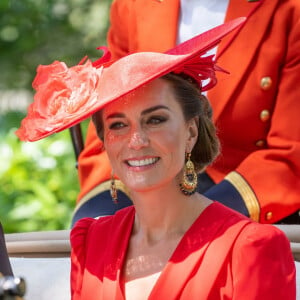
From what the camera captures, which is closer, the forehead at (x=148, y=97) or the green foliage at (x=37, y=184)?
the forehead at (x=148, y=97)

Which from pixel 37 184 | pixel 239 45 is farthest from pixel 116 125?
pixel 37 184

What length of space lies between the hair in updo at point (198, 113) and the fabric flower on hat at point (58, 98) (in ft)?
0.49

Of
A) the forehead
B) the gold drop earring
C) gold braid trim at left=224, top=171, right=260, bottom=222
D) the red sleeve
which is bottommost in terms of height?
gold braid trim at left=224, top=171, right=260, bottom=222

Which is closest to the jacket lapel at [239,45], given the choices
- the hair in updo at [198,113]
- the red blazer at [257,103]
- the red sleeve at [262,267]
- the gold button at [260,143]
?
the red blazer at [257,103]

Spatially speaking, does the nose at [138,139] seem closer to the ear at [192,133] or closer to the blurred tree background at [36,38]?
the ear at [192,133]

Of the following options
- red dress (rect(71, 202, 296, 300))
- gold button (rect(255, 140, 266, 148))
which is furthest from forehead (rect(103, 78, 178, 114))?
gold button (rect(255, 140, 266, 148))

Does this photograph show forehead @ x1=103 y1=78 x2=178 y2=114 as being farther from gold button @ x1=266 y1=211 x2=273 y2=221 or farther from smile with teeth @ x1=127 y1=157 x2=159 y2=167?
gold button @ x1=266 y1=211 x2=273 y2=221

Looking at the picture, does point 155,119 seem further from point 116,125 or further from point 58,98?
point 58,98

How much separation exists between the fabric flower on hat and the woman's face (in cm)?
6

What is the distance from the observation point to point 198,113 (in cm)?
190

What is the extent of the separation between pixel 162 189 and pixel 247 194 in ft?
2.11

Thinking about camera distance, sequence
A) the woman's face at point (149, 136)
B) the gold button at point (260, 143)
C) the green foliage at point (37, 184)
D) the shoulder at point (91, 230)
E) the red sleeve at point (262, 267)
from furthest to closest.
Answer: the green foliage at point (37, 184) < the gold button at point (260, 143) < the shoulder at point (91, 230) < the woman's face at point (149, 136) < the red sleeve at point (262, 267)

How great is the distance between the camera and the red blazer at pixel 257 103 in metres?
2.48

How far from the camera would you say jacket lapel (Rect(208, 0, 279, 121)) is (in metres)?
2.55
